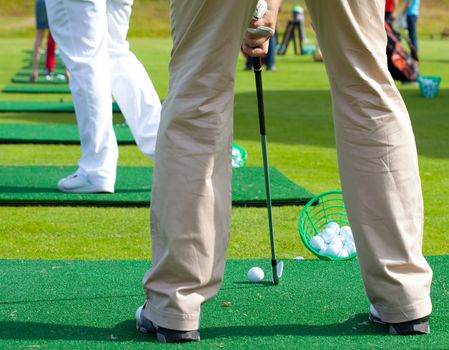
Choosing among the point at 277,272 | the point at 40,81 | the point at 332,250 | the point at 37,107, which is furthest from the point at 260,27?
the point at 40,81

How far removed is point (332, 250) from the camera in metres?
4.59

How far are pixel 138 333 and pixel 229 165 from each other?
1.96 feet

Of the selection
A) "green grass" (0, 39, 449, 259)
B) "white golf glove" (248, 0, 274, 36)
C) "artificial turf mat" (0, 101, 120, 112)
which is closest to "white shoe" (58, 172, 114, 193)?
"green grass" (0, 39, 449, 259)

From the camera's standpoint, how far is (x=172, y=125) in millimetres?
3193

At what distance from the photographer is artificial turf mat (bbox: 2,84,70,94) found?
15.1m

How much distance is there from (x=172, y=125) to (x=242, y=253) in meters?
1.81

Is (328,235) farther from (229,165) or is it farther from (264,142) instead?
(229,165)

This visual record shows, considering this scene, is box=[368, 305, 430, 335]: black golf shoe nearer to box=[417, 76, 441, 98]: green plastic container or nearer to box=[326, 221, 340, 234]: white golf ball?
box=[326, 221, 340, 234]: white golf ball

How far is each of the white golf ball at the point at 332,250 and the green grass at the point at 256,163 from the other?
266 mm

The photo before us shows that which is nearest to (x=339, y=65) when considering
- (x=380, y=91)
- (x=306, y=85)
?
(x=380, y=91)

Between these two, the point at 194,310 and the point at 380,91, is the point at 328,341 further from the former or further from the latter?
the point at 380,91

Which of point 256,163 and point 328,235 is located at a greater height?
point 328,235

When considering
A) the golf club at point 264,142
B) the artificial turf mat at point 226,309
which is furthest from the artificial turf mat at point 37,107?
the golf club at point 264,142

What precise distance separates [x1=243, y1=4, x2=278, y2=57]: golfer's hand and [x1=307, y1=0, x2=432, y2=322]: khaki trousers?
0.24m
